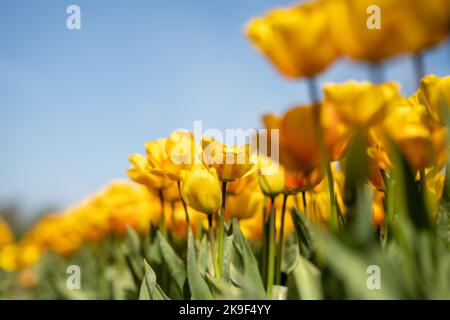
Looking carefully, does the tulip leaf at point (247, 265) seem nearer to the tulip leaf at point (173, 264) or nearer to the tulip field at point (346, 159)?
the tulip field at point (346, 159)

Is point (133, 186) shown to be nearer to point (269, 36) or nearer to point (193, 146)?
point (193, 146)

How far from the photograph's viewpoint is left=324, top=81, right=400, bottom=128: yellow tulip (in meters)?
0.40

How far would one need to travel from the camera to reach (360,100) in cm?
40

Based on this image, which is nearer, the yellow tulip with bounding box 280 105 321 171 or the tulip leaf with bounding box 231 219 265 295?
the yellow tulip with bounding box 280 105 321 171

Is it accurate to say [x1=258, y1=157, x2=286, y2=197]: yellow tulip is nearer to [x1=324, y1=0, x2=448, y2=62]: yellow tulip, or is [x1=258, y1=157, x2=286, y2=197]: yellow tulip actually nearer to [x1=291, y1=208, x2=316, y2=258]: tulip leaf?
[x1=291, y1=208, x2=316, y2=258]: tulip leaf

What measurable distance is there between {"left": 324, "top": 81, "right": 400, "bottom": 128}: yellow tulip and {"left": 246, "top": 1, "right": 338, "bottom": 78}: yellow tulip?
0.11ft

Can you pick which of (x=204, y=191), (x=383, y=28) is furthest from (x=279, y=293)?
(x=383, y=28)

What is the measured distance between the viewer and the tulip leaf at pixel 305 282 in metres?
0.46

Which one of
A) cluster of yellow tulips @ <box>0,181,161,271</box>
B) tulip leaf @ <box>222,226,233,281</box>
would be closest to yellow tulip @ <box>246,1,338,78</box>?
tulip leaf @ <box>222,226,233,281</box>

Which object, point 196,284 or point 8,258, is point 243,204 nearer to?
point 196,284

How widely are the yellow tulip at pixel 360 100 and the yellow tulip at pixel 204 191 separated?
0.88 ft

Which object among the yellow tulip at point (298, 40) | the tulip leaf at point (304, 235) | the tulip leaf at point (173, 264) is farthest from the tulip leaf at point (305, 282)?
the tulip leaf at point (173, 264)

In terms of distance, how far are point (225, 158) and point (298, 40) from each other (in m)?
0.30
